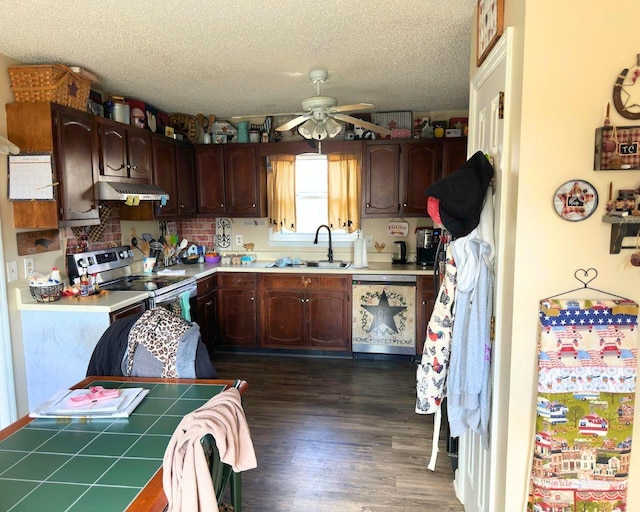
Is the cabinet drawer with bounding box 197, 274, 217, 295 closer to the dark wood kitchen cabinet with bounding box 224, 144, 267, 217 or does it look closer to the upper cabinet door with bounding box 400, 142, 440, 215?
the dark wood kitchen cabinet with bounding box 224, 144, 267, 217

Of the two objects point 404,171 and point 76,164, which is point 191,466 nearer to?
point 76,164

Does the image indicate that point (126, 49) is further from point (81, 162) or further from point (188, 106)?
point (188, 106)

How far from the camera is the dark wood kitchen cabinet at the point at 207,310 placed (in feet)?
13.6

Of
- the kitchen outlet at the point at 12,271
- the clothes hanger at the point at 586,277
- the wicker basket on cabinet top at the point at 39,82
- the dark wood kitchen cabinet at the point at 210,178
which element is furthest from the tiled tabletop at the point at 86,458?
the dark wood kitchen cabinet at the point at 210,178

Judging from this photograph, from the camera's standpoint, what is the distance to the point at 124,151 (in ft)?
11.8

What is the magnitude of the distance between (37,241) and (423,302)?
3247 millimetres

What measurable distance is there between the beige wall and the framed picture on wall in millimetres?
117

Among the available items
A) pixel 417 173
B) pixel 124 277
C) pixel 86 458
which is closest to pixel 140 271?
pixel 124 277

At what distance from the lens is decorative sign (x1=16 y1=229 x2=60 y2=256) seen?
9.55 feet

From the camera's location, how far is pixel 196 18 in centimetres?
229

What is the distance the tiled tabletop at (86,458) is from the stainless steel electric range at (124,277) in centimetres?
191

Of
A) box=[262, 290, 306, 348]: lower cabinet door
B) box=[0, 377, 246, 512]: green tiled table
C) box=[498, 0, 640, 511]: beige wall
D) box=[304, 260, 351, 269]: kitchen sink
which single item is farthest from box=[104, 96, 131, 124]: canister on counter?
box=[498, 0, 640, 511]: beige wall

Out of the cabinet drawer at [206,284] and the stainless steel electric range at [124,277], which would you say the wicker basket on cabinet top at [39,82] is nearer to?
the stainless steel electric range at [124,277]

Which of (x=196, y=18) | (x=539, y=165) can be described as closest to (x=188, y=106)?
(x=196, y=18)
